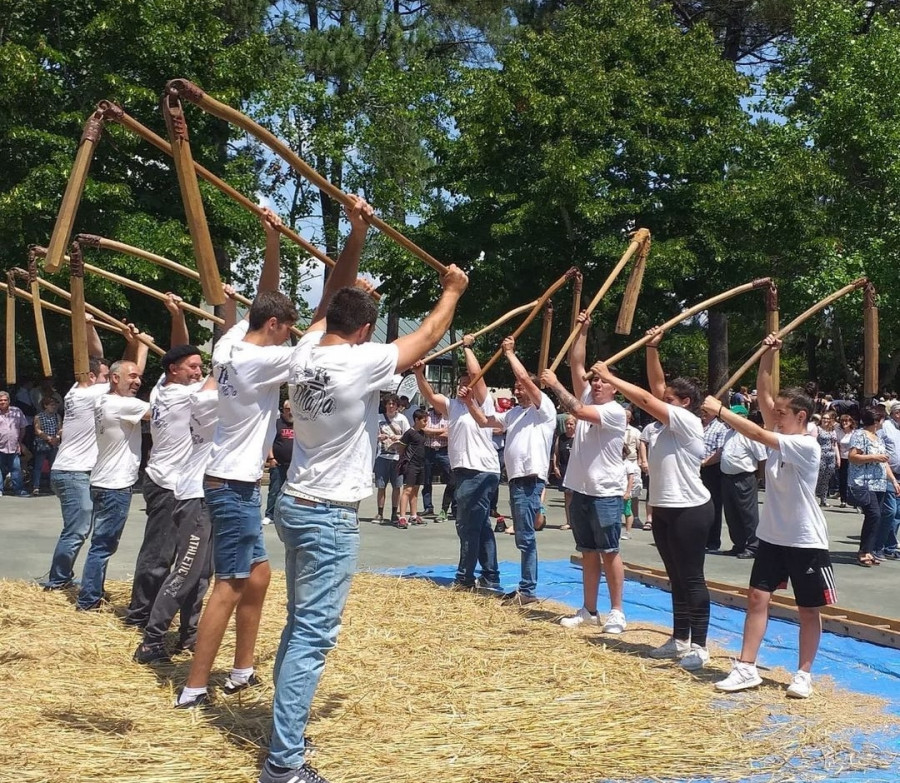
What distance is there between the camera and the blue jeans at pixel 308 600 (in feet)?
15.0

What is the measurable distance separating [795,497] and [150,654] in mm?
4189

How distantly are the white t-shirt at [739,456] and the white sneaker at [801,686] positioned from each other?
6494 millimetres

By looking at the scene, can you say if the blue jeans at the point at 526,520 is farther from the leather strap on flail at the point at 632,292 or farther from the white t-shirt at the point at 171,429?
the white t-shirt at the point at 171,429

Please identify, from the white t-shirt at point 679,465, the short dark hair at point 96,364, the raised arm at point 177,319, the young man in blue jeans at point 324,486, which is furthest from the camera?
the short dark hair at point 96,364

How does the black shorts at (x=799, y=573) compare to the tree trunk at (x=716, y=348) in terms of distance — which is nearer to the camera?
the black shorts at (x=799, y=573)

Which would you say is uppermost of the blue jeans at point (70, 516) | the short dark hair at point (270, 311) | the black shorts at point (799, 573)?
the short dark hair at point (270, 311)

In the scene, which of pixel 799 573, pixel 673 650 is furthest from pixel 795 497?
pixel 673 650

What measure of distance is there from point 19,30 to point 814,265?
16.3m

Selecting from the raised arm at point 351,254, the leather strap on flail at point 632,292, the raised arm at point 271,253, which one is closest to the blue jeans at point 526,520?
the leather strap on flail at point 632,292

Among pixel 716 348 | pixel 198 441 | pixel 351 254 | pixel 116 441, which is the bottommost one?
pixel 116 441

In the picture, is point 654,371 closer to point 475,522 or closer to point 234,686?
point 475,522

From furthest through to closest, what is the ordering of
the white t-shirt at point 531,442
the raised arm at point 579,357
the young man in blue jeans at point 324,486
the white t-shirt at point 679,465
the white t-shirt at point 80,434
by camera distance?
the white t-shirt at point 531,442 → the white t-shirt at point 80,434 → the raised arm at point 579,357 → the white t-shirt at point 679,465 → the young man in blue jeans at point 324,486

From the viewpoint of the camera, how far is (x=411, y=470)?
1583 centimetres

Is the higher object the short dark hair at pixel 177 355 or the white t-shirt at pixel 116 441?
the short dark hair at pixel 177 355
